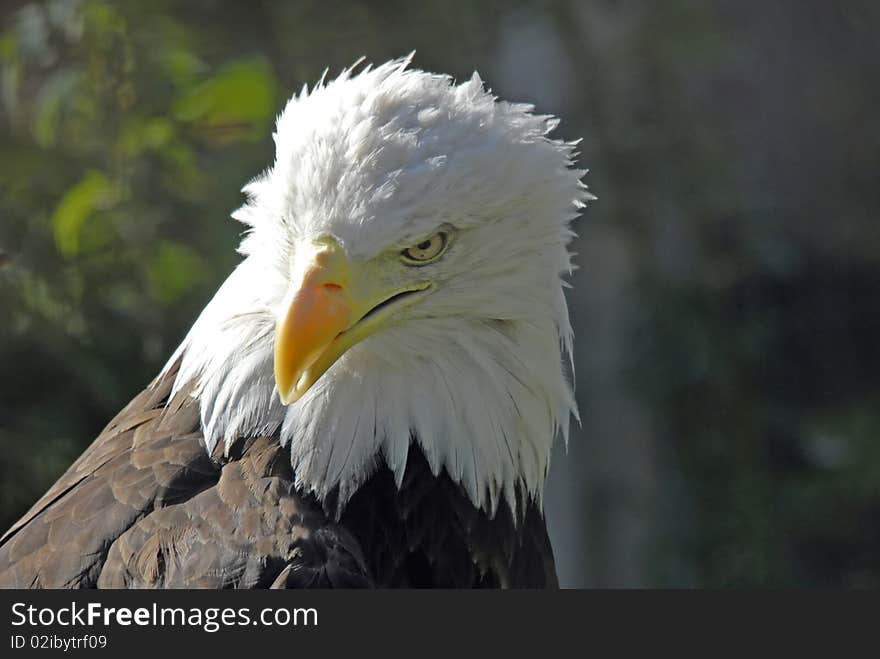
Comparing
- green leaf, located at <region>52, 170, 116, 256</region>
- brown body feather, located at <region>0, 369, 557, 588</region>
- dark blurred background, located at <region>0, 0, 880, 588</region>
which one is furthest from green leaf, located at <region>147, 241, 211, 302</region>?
brown body feather, located at <region>0, 369, 557, 588</region>

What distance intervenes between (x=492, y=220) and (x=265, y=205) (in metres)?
0.34

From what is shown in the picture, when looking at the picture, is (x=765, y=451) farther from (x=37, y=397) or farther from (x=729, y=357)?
(x=37, y=397)

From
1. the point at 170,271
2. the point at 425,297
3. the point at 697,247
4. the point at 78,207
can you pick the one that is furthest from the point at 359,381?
the point at 697,247

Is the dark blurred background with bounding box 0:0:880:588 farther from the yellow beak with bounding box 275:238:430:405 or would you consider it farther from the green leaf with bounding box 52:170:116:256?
the yellow beak with bounding box 275:238:430:405

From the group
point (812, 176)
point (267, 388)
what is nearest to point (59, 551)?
point (267, 388)

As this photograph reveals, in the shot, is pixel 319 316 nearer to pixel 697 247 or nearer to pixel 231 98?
pixel 231 98

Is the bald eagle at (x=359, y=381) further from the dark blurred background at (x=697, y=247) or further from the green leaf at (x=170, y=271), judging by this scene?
the dark blurred background at (x=697, y=247)

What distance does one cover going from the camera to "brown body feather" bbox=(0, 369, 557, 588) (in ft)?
6.26

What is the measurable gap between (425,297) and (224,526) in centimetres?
44

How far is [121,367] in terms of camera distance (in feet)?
11.8

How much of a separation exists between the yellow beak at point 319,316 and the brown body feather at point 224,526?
206mm

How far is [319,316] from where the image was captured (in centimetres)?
182

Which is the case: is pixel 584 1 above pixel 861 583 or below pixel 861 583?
above

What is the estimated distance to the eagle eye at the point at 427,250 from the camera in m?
1.96
